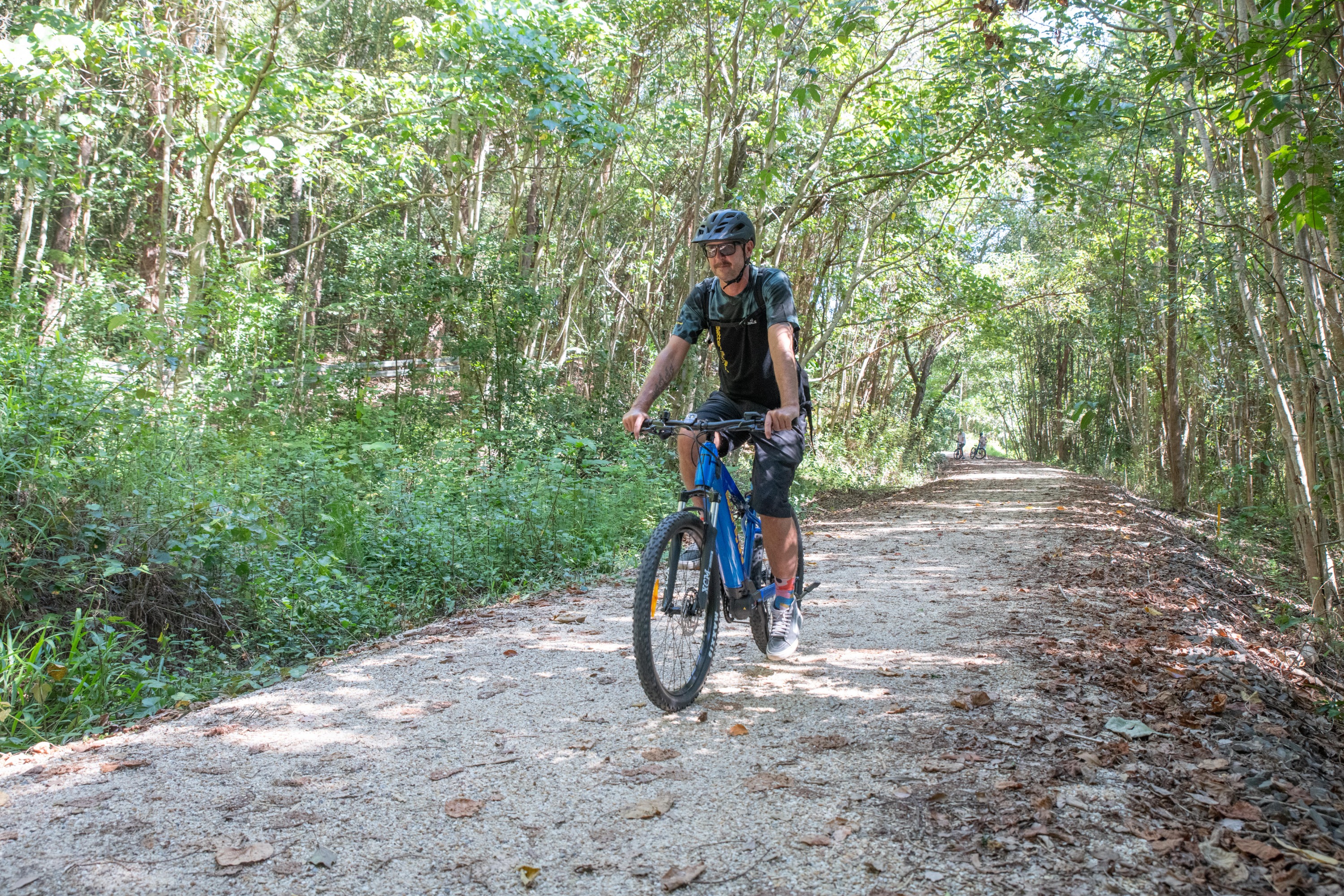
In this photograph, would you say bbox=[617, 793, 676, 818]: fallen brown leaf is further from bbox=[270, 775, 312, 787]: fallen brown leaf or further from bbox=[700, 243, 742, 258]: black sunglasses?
bbox=[700, 243, 742, 258]: black sunglasses

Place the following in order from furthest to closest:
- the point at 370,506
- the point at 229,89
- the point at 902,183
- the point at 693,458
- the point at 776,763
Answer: the point at 902,183 < the point at 229,89 < the point at 370,506 < the point at 693,458 < the point at 776,763

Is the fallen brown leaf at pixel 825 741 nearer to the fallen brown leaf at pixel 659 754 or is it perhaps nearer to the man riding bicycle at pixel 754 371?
the fallen brown leaf at pixel 659 754

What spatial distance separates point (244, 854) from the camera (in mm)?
2473

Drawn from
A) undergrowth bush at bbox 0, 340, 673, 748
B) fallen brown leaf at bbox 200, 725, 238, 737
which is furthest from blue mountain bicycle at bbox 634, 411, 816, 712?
undergrowth bush at bbox 0, 340, 673, 748

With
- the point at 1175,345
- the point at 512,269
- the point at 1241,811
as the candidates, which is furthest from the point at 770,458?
the point at 1175,345

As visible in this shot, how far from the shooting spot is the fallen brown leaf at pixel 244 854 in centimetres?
242

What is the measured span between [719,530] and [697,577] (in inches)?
10.1

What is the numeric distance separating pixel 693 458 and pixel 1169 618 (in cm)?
351

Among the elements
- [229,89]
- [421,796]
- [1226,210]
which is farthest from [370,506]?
[1226,210]

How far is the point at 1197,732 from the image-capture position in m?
3.25

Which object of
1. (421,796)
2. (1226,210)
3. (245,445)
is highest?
(1226,210)

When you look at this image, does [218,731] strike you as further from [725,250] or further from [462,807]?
[725,250]

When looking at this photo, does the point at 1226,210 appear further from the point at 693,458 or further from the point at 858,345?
the point at 858,345

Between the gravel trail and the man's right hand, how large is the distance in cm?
123
